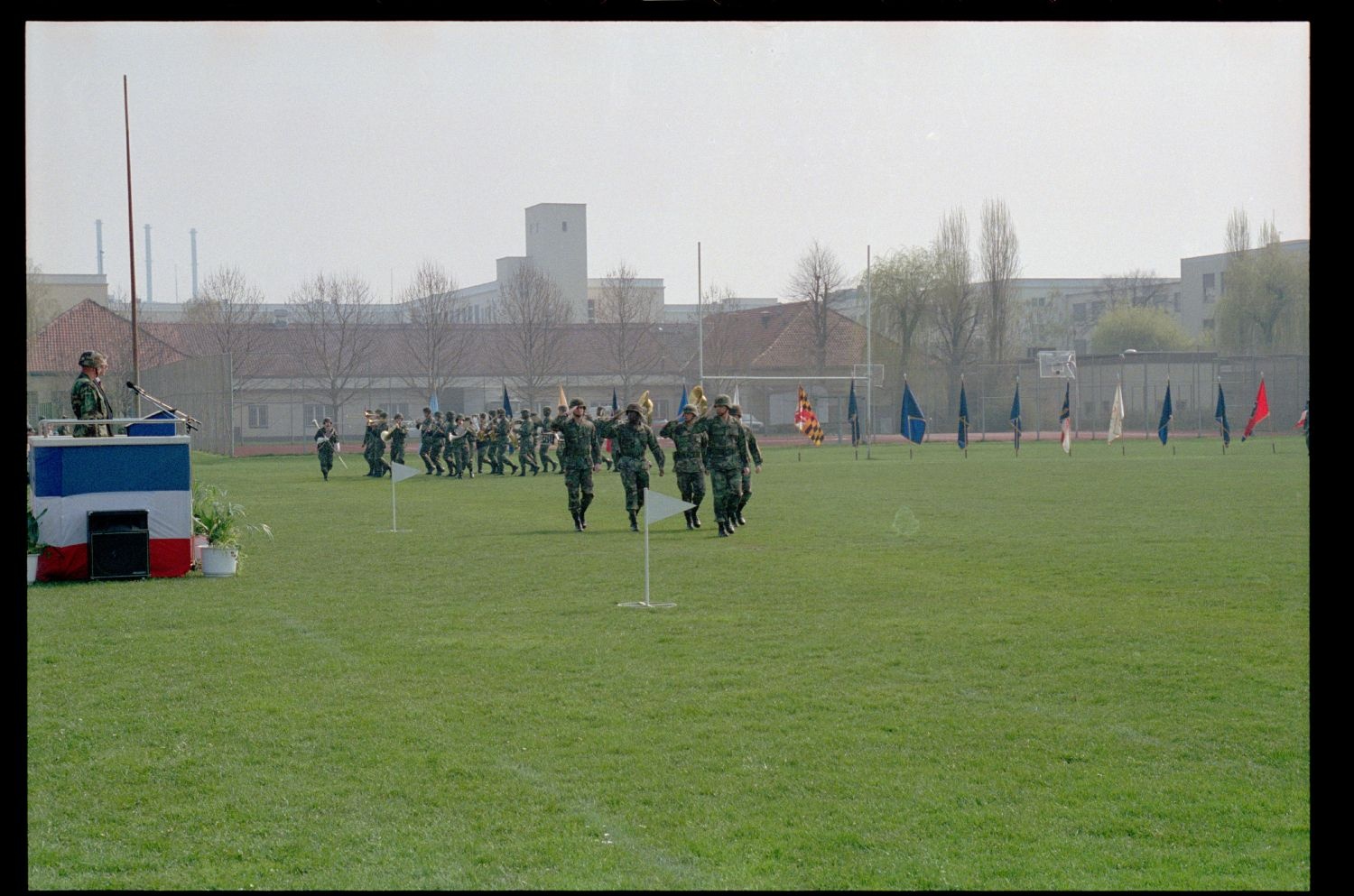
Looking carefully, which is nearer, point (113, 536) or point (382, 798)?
point (382, 798)

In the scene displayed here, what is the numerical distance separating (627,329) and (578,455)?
56.7 metres

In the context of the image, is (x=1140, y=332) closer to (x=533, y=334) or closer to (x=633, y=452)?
(x=533, y=334)

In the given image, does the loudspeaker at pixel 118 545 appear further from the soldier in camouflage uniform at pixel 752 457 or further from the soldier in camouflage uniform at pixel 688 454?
the soldier in camouflage uniform at pixel 752 457

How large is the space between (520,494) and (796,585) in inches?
672

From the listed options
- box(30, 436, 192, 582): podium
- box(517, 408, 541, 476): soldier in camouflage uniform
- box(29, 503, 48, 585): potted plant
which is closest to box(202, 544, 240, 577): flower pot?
box(30, 436, 192, 582): podium

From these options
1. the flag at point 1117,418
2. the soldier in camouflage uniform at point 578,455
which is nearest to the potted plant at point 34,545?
the soldier in camouflage uniform at point 578,455

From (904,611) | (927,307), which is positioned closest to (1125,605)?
(904,611)

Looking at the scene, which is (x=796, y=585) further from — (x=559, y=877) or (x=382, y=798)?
(x=559, y=877)

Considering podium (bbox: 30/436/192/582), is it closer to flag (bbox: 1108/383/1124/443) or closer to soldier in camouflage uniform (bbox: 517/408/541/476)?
soldier in camouflage uniform (bbox: 517/408/541/476)

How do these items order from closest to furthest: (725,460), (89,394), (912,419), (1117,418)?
(89,394) → (725,460) → (912,419) → (1117,418)

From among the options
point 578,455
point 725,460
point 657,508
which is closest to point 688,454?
point 578,455

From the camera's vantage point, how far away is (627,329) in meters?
78.1

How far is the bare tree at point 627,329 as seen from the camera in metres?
75.7

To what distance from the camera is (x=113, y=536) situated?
607 inches
